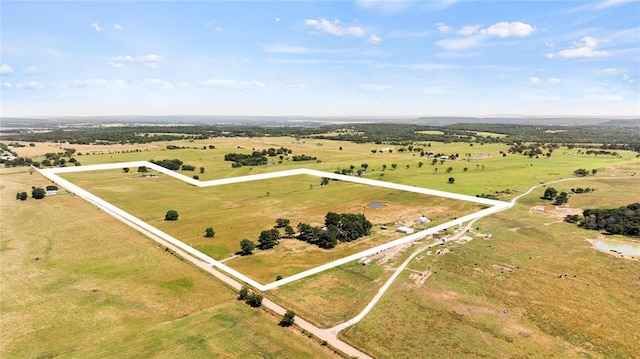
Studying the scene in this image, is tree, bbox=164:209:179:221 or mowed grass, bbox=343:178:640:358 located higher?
tree, bbox=164:209:179:221

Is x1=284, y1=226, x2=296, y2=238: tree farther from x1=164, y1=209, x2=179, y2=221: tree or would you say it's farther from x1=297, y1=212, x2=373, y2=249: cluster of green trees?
x1=164, y1=209, x2=179, y2=221: tree

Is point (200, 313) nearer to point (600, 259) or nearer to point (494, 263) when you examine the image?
point (494, 263)

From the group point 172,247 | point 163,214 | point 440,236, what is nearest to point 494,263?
point 440,236

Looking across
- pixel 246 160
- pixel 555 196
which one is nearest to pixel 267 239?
pixel 555 196

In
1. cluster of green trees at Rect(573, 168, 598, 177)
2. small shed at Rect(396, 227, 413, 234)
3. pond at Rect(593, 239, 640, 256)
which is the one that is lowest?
pond at Rect(593, 239, 640, 256)

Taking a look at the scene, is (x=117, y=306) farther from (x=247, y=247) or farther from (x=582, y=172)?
(x=582, y=172)

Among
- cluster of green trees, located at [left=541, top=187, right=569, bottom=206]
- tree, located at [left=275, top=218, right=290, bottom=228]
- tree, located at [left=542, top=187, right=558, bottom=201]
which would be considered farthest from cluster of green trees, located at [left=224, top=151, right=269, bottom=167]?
cluster of green trees, located at [left=541, top=187, right=569, bottom=206]
